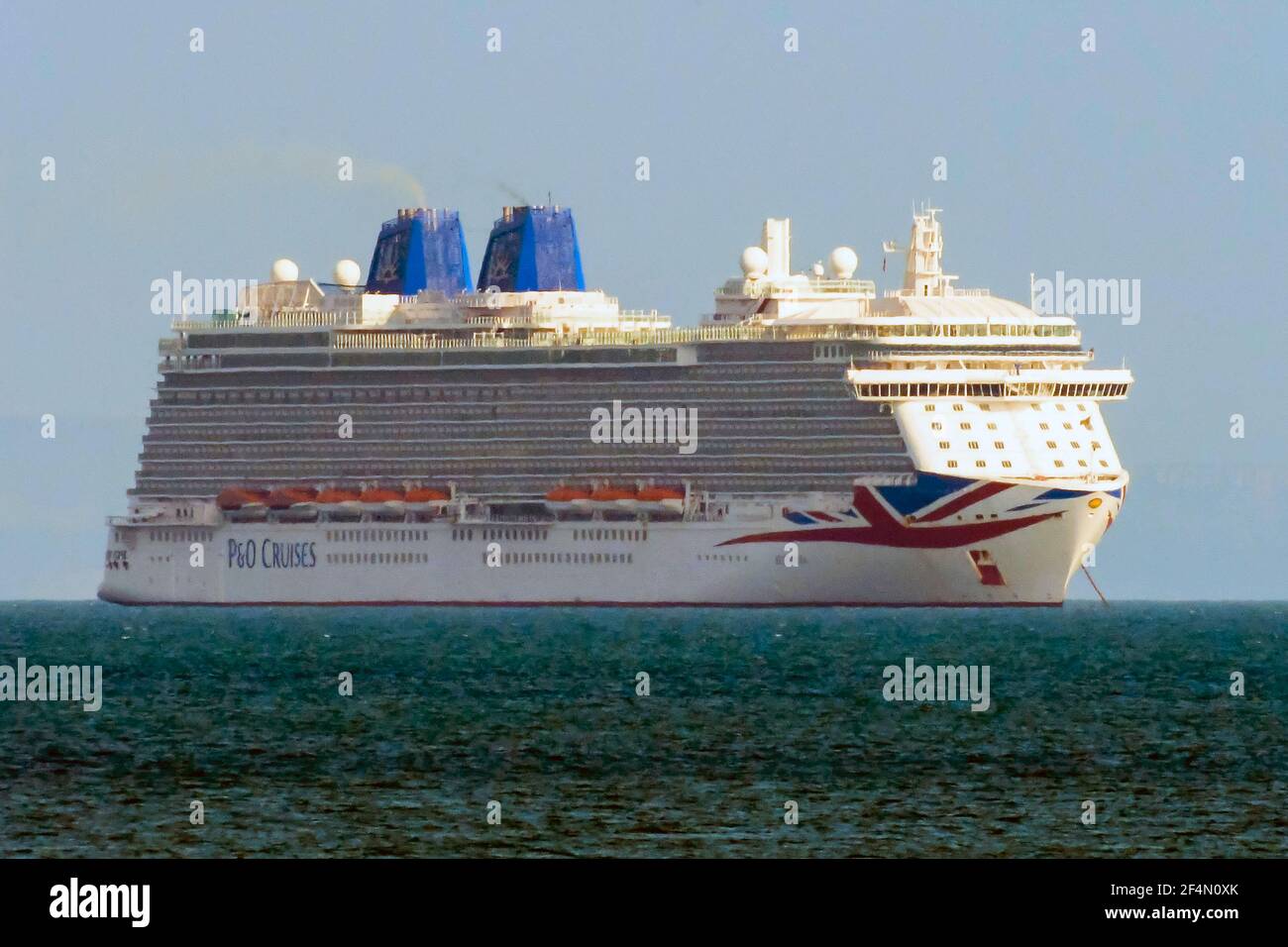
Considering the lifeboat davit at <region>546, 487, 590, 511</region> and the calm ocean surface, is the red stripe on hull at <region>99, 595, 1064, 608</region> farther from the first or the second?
the calm ocean surface

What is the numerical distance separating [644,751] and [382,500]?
5865 centimetres

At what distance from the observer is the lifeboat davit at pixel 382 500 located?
104 m

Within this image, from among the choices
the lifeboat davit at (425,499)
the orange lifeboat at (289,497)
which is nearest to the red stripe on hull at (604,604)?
the lifeboat davit at (425,499)

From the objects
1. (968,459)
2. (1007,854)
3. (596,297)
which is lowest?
(1007,854)

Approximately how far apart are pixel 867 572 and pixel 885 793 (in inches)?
2025

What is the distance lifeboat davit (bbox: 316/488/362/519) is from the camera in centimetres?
10544

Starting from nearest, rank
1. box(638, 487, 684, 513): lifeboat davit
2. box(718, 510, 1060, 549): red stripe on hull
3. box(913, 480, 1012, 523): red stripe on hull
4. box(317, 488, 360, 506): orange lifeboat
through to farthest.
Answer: box(913, 480, 1012, 523): red stripe on hull
box(718, 510, 1060, 549): red stripe on hull
box(638, 487, 684, 513): lifeboat davit
box(317, 488, 360, 506): orange lifeboat

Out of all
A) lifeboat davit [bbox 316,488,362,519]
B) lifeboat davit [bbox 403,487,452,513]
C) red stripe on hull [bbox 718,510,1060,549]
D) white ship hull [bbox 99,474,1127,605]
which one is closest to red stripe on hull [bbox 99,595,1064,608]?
white ship hull [bbox 99,474,1127,605]

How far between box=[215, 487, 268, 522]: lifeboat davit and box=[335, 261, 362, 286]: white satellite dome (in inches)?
364

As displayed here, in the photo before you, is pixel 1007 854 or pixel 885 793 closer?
pixel 1007 854

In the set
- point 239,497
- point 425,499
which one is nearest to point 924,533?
point 425,499

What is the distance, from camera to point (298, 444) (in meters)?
108
